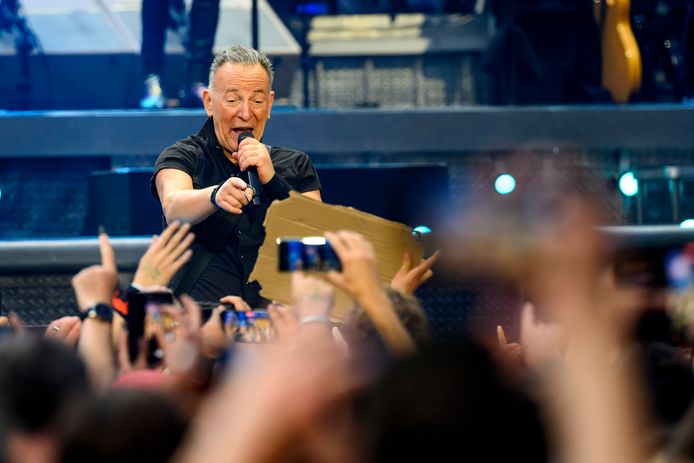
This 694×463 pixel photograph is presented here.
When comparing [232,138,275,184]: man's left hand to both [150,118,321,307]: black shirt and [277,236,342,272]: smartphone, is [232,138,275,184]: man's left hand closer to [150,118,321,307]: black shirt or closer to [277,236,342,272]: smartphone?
[150,118,321,307]: black shirt

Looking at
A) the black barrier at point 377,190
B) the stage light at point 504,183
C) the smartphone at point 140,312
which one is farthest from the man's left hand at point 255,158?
the stage light at point 504,183

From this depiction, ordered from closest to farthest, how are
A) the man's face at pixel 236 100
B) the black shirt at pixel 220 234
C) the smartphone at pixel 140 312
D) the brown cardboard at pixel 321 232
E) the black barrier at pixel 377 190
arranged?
the smartphone at pixel 140 312 → the brown cardboard at pixel 321 232 → the black shirt at pixel 220 234 → the man's face at pixel 236 100 → the black barrier at pixel 377 190

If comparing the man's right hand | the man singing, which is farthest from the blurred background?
the man's right hand

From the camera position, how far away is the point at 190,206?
3.01 m

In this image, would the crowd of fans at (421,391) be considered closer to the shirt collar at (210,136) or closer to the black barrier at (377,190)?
the shirt collar at (210,136)

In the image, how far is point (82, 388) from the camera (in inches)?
55.1

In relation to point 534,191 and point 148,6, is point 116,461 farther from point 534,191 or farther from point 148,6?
point 148,6

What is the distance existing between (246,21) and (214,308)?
227 inches

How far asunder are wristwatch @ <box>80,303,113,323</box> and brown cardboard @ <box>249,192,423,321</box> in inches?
28.1

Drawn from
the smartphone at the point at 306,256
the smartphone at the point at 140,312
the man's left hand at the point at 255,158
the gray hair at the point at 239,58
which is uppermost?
the gray hair at the point at 239,58

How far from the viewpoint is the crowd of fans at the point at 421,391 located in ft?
3.53

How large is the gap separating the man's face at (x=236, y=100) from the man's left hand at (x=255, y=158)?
1.05 feet

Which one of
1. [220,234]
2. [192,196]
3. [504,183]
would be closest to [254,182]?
[192,196]

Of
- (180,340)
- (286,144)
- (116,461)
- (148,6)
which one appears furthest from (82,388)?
(148,6)
